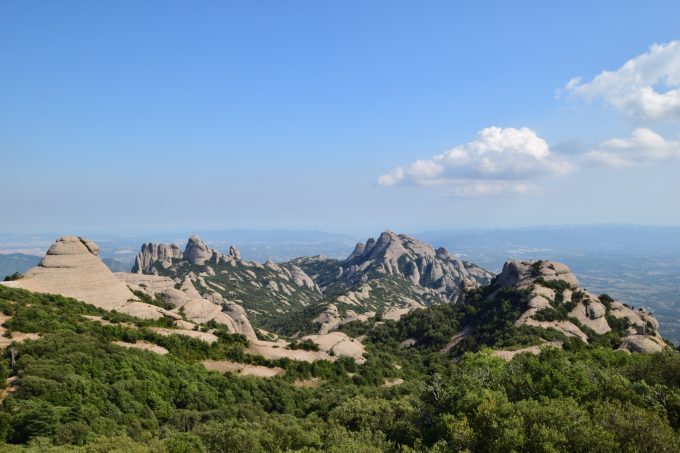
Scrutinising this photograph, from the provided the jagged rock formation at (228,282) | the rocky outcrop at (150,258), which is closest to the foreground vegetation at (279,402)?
the jagged rock formation at (228,282)

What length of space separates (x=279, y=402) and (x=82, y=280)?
46844 mm

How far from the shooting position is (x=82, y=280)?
247 feet

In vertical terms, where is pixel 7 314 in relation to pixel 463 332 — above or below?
above

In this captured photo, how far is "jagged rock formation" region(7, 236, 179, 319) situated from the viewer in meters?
71.9

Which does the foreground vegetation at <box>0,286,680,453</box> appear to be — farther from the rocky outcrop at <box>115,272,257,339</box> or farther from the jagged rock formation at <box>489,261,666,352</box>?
the jagged rock formation at <box>489,261,666,352</box>

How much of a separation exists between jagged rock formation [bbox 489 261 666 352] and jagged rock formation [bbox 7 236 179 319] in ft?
244

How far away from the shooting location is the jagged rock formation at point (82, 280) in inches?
2832

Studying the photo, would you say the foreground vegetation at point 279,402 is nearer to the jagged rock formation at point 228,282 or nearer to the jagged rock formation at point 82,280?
the jagged rock formation at point 82,280

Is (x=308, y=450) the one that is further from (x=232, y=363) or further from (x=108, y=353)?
(x=232, y=363)

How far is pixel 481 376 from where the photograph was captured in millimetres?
41375

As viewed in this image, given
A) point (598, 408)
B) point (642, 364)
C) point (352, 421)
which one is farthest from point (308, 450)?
point (642, 364)

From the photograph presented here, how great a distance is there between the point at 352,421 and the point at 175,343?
33.0 m

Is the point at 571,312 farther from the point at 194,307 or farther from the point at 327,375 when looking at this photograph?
the point at 194,307

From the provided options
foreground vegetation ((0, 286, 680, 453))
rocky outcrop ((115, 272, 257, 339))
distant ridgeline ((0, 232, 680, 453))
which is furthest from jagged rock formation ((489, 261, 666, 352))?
rocky outcrop ((115, 272, 257, 339))
